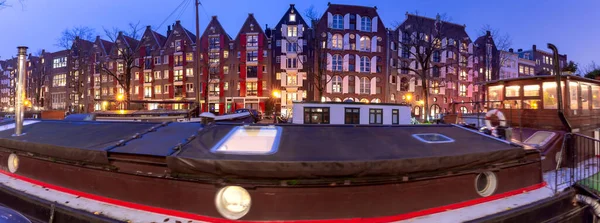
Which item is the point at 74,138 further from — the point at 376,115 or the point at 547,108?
the point at 376,115

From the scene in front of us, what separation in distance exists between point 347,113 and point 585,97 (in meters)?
8.16

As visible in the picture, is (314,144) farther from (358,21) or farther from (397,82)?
(397,82)

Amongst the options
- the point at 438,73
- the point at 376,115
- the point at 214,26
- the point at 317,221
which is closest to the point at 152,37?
the point at 214,26

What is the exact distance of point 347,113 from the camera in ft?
45.9

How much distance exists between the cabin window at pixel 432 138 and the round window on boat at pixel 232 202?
2.34 meters

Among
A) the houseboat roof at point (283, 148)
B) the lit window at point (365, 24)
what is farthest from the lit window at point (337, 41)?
the houseboat roof at point (283, 148)

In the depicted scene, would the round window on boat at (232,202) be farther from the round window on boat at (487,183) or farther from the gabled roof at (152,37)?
the gabled roof at (152,37)

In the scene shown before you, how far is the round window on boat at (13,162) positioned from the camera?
4.57m

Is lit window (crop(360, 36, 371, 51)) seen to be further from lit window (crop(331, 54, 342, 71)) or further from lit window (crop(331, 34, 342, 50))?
lit window (crop(331, 54, 342, 71))

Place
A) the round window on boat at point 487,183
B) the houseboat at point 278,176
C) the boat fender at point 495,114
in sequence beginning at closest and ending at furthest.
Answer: the houseboat at point 278,176, the round window on boat at point 487,183, the boat fender at point 495,114

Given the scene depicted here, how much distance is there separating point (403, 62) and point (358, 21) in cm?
912

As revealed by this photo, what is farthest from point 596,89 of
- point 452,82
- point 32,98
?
point 32,98

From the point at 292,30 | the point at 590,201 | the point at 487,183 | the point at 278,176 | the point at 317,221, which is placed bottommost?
the point at 590,201

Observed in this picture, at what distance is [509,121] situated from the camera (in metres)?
8.07
